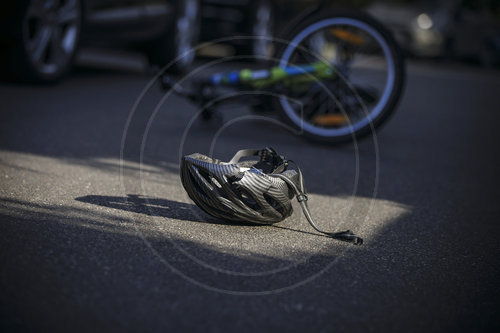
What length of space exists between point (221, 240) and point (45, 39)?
3493mm

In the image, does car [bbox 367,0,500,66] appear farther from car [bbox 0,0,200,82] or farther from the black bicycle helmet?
the black bicycle helmet

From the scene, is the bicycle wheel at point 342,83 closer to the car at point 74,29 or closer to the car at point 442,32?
the car at point 74,29

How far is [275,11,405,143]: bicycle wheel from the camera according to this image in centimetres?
412

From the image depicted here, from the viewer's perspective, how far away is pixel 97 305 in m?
1.78

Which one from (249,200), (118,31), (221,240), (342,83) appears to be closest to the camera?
(221,240)

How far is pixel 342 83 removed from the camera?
4242 mm

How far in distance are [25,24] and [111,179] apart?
7.63 feet

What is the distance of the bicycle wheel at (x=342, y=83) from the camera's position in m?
4.12

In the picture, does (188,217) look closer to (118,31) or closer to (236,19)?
(118,31)

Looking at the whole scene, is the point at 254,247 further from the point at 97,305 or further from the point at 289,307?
the point at 97,305

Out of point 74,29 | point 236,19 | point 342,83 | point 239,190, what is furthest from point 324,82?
point 236,19

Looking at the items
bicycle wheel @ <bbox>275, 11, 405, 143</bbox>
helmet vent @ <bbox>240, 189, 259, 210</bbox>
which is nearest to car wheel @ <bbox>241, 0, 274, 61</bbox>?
bicycle wheel @ <bbox>275, 11, 405, 143</bbox>

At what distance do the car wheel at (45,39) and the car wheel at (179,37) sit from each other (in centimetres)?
172

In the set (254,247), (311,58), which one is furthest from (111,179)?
(311,58)
